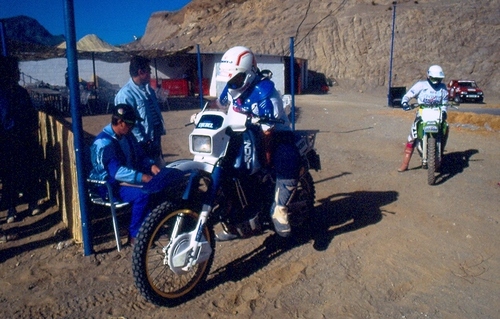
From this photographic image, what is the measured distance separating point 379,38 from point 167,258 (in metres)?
44.9

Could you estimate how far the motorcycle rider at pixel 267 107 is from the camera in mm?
4180

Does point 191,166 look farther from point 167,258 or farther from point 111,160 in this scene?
point 111,160

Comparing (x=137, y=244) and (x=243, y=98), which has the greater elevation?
(x=243, y=98)

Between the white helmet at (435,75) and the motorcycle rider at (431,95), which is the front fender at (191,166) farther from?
the white helmet at (435,75)

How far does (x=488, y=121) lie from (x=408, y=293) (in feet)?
41.9

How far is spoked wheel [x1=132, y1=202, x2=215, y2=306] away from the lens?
11.1ft

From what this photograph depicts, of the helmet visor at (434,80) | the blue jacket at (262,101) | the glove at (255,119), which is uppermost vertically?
the helmet visor at (434,80)

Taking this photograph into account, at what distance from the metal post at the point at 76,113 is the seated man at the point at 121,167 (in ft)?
0.55

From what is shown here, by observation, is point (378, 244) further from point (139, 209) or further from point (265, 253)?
point (139, 209)

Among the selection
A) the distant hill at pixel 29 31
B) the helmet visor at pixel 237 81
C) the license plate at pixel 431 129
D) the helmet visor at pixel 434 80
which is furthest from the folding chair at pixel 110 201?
the distant hill at pixel 29 31

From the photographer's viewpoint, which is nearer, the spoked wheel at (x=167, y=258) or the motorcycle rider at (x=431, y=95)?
the spoked wheel at (x=167, y=258)

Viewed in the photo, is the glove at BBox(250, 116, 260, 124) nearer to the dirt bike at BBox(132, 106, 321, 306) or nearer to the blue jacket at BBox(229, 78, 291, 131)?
Answer: the dirt bike at BBox(132, 106, 321, 306)

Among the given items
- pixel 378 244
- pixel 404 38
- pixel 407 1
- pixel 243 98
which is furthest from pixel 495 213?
pixel 407 1

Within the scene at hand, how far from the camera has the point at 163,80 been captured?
30.8 metres
